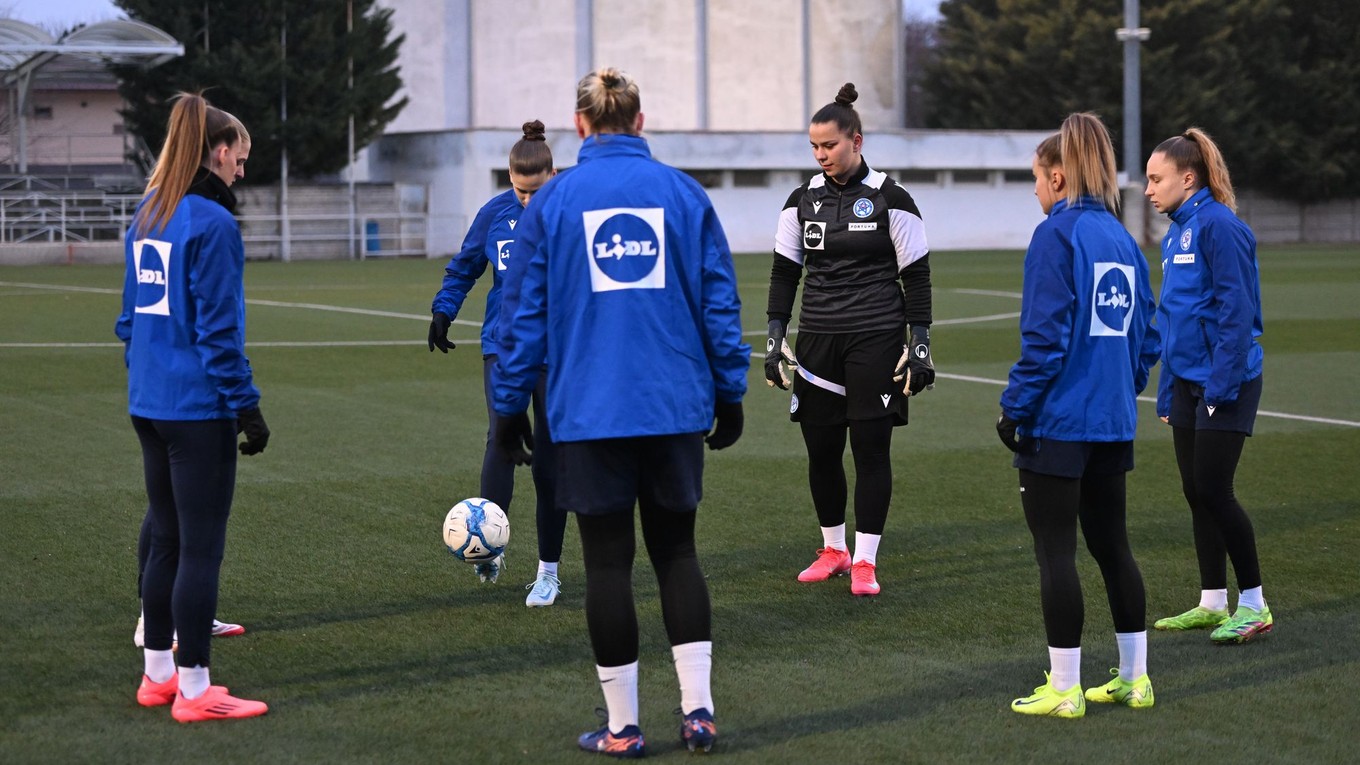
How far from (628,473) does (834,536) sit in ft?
9.31

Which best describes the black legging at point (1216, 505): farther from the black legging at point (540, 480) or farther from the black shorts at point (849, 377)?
the black legging at point (540, 480)

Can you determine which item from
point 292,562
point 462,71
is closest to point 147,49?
point 462,71

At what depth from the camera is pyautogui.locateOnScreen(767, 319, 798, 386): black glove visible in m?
6.80

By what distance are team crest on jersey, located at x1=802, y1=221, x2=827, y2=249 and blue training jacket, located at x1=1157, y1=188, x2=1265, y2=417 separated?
4.89 feet

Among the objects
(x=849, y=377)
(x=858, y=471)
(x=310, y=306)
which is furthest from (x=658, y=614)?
(x=310, y=306)

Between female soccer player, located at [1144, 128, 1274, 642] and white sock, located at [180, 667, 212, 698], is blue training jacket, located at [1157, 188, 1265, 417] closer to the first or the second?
female soccer player, located at [1144, 128, 1274, 642]

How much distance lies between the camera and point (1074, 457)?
486cm

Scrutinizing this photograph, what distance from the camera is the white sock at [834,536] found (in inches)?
280

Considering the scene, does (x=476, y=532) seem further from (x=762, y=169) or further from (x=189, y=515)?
(x=762, y=169)

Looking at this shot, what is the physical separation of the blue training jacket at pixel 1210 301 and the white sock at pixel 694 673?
7.47 ft

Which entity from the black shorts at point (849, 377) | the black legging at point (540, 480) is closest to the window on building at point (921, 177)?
the black shorts at point (849, 377)

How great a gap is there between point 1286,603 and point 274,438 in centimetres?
691

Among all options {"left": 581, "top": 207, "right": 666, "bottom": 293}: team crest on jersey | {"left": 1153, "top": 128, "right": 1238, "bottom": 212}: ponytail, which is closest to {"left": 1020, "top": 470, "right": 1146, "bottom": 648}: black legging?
{"left": 1153, "top": 128, "right": 1238, "bottom": 212}: ponytail

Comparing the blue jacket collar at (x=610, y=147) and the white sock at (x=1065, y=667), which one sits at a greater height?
the blue jacket collar at (x=610, y=147)
